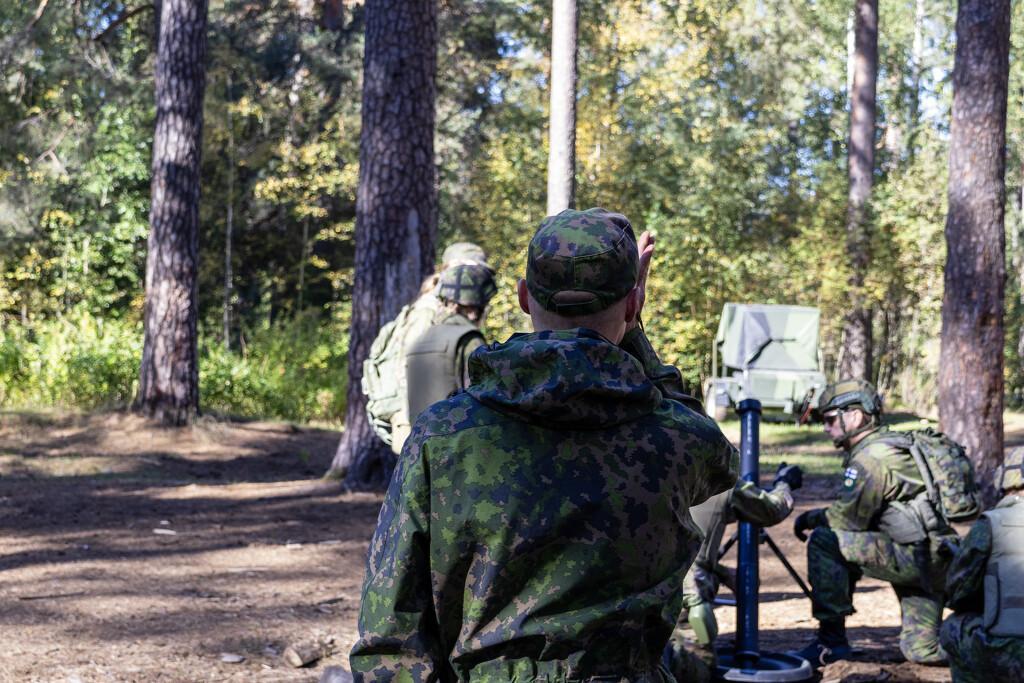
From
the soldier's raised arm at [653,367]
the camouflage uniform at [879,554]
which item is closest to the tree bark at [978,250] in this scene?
the camouflage uniform at [879,554]

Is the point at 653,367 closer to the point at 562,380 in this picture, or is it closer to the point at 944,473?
the point at 562,380

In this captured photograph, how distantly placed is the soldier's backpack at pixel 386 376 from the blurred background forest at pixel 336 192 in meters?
12.4

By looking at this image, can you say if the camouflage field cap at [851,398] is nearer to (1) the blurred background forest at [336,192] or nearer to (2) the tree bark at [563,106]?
(2) the tree bark at [563,106]

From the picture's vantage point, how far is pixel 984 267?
1058 cm

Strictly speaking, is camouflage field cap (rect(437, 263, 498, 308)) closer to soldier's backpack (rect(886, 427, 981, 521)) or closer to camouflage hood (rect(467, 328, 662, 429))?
soldier's backpack (rect(886, 427, 981, 521))

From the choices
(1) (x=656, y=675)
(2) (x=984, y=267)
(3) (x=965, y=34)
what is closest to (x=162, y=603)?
(1) (x=656, y=675)

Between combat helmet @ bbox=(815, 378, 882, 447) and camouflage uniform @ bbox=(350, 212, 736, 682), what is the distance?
429cm

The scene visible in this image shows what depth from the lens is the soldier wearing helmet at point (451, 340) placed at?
5.38m

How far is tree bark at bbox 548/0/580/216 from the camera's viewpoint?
30.2ft

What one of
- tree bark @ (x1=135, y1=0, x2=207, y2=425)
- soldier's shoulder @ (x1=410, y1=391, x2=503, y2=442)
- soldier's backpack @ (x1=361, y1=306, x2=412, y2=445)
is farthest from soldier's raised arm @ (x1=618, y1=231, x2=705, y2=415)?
tree bark @ (x1=135, y1=0, x2=207, y2=425)

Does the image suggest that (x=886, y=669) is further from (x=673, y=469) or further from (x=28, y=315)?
(x=28, y=315)

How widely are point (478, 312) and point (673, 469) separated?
10.9 ft

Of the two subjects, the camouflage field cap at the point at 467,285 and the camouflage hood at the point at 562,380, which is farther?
the camouflage field cap at the point at 467,285

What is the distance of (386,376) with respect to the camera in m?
6.02
